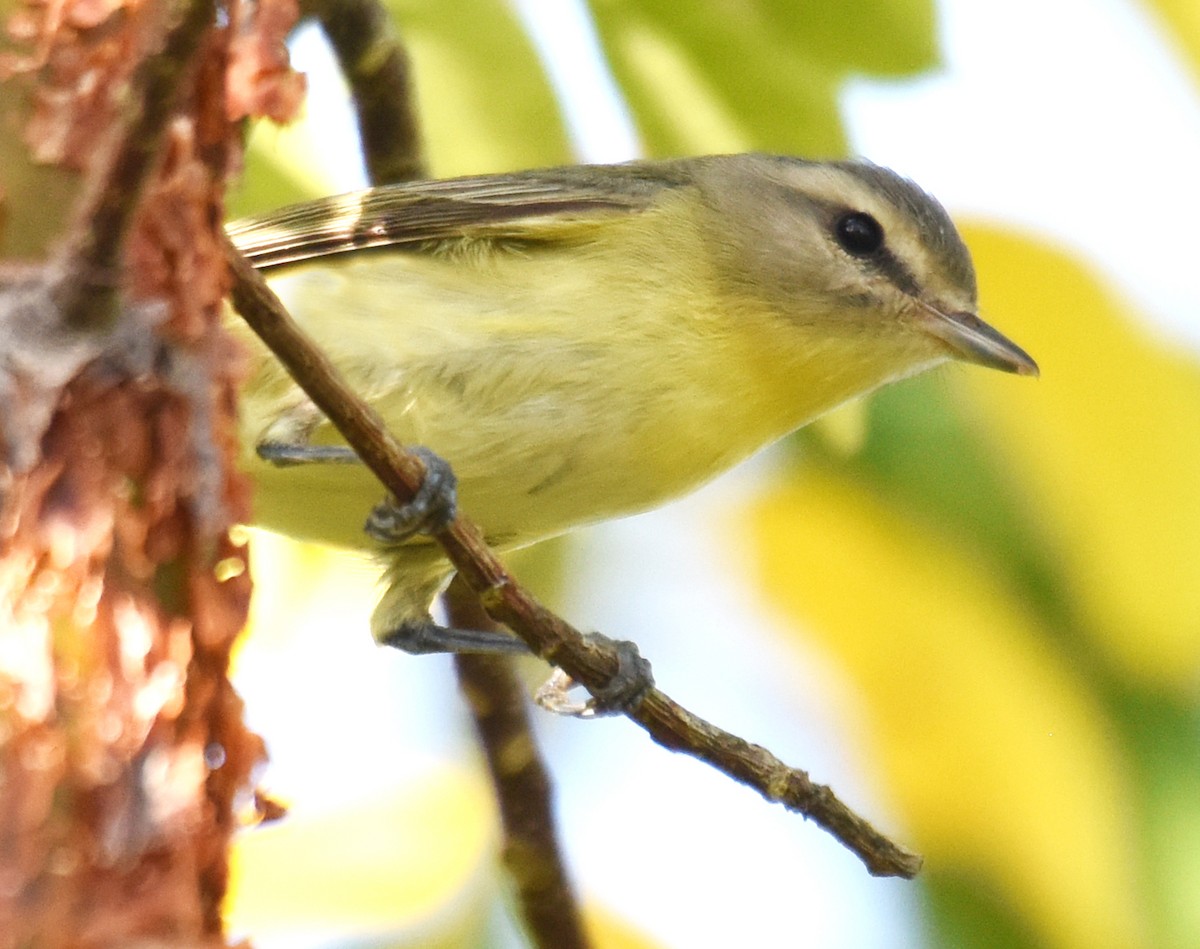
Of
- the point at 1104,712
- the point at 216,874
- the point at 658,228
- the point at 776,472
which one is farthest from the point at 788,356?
the point at 216,874

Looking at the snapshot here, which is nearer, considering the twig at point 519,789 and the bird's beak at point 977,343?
the twig at point 519,789

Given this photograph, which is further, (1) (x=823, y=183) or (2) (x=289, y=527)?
(1) (x=823, y=183)

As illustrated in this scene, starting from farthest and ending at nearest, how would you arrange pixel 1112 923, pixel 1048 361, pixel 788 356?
pixel 1048 361 → pixel 788 356 → pixel 1112 923

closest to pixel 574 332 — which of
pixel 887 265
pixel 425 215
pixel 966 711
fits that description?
pixel 425 215

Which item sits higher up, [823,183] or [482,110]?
[482,110]

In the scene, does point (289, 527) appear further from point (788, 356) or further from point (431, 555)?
point (788, 356)

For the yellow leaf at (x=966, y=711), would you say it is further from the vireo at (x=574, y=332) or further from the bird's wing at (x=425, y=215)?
the bird's wing at (x=425, y=215)

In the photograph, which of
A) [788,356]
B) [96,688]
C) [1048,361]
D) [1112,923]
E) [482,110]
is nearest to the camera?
[96,688]

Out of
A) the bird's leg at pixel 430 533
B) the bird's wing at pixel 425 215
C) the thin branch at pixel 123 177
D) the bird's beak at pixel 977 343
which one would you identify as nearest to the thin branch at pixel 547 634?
the bird's leg at pixel 430 533
